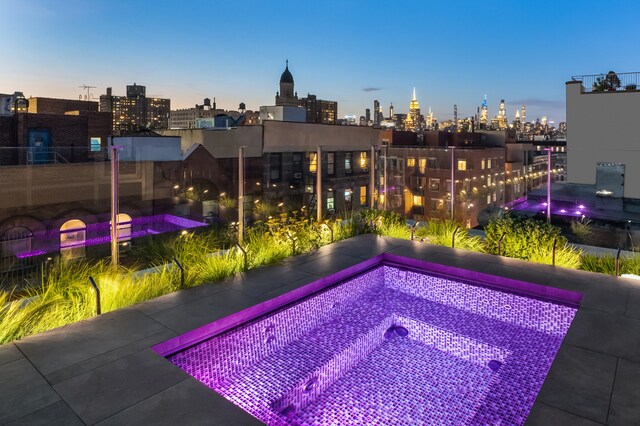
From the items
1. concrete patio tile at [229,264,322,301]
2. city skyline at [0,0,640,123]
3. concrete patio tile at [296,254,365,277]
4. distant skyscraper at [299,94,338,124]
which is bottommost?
concrete patio tile at [229,264,322,301]

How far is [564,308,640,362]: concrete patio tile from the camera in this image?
4512 mm

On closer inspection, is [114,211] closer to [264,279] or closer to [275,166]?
[264,279]

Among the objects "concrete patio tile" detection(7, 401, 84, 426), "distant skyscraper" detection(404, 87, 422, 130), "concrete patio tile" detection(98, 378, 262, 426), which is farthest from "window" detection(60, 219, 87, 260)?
"distant skyscraper" detection(404, 87, 422, 130)

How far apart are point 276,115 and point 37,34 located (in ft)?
56.1

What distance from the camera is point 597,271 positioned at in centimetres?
753

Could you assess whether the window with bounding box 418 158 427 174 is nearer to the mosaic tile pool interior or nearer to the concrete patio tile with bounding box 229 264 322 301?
the mosaic tile pool interior

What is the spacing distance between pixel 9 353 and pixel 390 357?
176 inches

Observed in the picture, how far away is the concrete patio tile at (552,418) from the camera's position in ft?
10.7

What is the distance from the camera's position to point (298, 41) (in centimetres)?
4409

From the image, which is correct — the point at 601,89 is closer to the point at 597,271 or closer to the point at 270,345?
the point at 597,271

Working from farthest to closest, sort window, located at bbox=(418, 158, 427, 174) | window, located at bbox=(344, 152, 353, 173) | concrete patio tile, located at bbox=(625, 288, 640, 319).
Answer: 1. window, located at bbox=(418, 158, 427, 174)
2. window, located at bbox=(344, 152, 353, 173)
3. concrete patio tile, located at bbox=(625, 288, 640, 319)

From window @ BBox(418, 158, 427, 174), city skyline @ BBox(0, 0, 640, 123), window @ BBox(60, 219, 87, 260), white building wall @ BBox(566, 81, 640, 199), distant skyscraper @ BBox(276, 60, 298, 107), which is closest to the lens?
window @ BBox(60, 219, 87, 260)

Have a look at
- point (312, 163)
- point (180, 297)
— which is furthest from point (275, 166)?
point (180, 297)

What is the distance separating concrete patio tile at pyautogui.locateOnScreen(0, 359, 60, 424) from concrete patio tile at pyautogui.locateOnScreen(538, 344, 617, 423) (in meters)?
4.25
